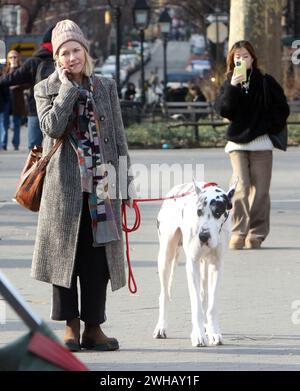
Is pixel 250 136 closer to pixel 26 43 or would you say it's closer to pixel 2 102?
pixel 2 102

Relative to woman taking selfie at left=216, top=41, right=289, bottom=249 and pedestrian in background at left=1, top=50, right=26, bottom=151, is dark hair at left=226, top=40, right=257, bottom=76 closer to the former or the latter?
woman taking selfie at left=216, top=41, right=289, bottom=249

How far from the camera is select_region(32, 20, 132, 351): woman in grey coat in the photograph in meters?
7.79

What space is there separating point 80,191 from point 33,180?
1.04 ft

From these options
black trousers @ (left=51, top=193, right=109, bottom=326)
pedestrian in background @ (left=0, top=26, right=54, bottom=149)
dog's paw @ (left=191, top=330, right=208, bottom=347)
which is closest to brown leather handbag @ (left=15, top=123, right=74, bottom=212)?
black trousers @ (left=51, top=193, right=109, bottom=326)

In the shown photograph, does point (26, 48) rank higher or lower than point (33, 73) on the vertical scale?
lower

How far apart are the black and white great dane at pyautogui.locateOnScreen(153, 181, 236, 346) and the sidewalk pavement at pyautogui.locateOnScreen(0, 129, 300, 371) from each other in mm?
154

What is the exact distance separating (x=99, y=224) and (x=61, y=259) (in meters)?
0.31

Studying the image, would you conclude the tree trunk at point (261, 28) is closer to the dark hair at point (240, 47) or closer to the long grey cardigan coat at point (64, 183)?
the dark hair at point (240, 47)

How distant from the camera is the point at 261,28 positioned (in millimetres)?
27531

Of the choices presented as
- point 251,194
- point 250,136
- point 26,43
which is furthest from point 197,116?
point 26,43

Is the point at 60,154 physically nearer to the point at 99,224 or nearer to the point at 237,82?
the point at 99,224

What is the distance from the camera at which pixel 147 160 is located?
881 inches

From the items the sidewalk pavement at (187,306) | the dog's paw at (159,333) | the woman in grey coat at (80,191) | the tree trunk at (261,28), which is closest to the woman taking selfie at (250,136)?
the sidewalk pavement at (187,306)
